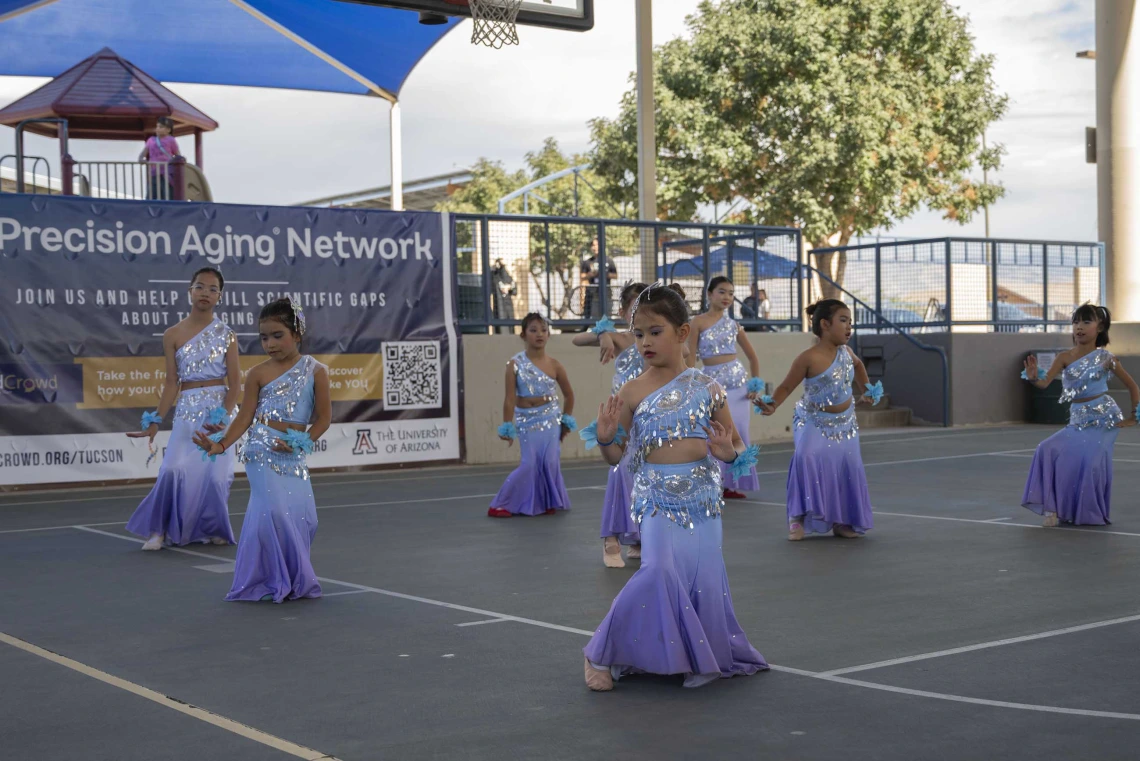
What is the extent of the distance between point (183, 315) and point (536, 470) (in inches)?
231

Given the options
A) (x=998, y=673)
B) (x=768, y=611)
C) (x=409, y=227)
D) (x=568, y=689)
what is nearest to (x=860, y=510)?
(x=768, y=611)

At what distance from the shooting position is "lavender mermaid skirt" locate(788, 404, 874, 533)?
10.3m

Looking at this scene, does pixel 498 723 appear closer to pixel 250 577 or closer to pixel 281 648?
pixel 281 648

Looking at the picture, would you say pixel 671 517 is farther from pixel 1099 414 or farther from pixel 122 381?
pixel 122 381

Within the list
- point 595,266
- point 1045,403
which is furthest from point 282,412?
point 1045,403

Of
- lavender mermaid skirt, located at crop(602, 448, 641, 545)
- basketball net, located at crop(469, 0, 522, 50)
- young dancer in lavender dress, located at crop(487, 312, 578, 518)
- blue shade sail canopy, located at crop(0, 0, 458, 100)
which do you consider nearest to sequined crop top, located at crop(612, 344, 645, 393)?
lavender mermaid skirt, located at crop(602, 448, 641, 545)

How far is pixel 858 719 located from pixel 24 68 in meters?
21.3

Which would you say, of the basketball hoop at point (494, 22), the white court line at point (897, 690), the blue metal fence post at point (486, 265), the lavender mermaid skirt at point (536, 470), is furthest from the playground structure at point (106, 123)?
the white court line at point (897, 690)

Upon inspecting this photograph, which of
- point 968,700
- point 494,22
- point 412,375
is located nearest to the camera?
point 968,700

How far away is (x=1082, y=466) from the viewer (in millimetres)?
10805

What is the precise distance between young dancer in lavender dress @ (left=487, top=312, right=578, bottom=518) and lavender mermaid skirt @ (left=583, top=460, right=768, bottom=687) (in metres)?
6.36

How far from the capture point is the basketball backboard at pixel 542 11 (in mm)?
15266

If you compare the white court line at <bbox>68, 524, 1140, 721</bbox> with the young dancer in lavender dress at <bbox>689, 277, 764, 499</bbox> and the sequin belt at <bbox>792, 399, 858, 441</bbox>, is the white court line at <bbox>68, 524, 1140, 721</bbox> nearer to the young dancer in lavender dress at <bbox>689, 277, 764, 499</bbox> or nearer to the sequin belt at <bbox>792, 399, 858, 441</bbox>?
the sequin belt at <bbox>792, 399, 858, 441</bbox>

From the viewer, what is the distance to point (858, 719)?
506 cm
